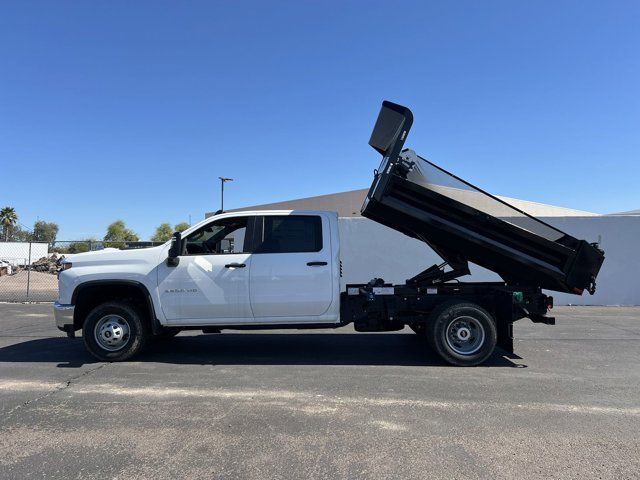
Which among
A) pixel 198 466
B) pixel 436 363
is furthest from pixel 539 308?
pixel 198 466

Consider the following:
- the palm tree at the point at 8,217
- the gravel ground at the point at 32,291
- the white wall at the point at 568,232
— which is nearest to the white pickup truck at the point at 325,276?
the white wall at the point at 568,232

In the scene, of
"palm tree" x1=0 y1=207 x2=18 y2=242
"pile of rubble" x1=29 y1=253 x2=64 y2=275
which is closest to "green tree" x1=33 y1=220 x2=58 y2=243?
"palm tree" x1=0 y1=207 x2=18 y2=242

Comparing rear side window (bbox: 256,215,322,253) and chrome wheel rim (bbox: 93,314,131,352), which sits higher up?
rear side window (bbox: 256,215,322,253)

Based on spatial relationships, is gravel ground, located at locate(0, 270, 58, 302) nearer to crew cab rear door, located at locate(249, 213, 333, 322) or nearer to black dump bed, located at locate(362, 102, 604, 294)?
crew cab rear door, located at locate(249, 213, 333, 322)

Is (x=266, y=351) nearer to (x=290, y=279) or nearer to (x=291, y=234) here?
(x=290, y=279)

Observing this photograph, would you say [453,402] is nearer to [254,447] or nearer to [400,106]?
[254,447]

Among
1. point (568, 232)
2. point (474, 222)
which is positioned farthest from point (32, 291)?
point (568, 232)

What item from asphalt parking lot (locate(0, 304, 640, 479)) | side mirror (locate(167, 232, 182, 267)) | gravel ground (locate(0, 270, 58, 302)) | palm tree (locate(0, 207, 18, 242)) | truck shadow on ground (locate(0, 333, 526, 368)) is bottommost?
asphalt parking lot (locate(0, 304, 640, 479))

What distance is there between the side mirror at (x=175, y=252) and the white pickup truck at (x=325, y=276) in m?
0.02

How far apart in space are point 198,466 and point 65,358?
171 inches

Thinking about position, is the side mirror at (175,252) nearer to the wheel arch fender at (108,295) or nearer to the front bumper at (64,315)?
the wheel arch fender at (108,295)

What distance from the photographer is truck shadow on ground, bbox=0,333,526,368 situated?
6.46 m

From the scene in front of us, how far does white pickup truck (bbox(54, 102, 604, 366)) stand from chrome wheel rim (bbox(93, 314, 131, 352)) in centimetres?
1

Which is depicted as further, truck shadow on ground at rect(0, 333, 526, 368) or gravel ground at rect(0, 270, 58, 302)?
gravel ground at rect(0, 270, 58, 302)
